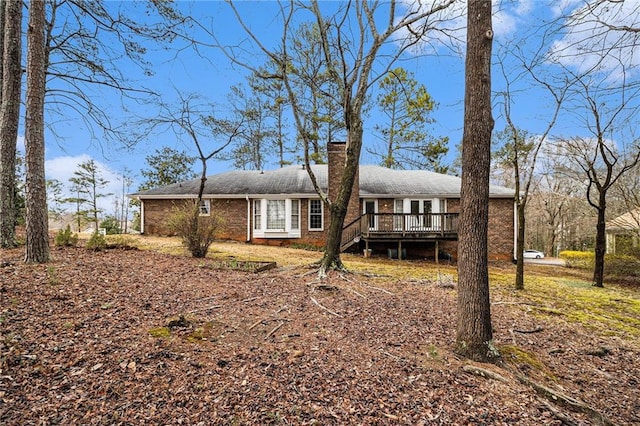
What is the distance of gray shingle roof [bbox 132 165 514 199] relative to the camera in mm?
16859

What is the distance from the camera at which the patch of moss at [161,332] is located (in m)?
3.63

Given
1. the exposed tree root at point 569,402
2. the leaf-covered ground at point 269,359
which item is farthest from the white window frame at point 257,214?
the exposed tree root at point 569,402

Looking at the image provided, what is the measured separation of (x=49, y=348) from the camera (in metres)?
3.13

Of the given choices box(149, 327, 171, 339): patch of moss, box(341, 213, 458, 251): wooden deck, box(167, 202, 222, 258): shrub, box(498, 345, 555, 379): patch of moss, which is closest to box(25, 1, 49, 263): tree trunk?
box(167, 202, 222, 258): shrub

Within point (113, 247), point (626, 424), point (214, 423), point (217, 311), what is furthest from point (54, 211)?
point (626, 424)

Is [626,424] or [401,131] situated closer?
[626,424]

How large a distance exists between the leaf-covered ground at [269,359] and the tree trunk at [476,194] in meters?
0.39

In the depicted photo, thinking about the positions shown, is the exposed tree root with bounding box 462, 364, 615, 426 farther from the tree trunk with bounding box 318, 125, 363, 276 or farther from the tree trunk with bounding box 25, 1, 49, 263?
the tree trunk with bounding box 25, 1, 49, 263

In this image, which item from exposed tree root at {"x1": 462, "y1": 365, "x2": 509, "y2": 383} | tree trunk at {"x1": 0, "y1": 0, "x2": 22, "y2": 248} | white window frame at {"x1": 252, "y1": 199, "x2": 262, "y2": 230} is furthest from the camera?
white window frame at {"x1": 252, "y1": 199, "x2": 262, "y2": 230}

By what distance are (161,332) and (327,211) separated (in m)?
13.8

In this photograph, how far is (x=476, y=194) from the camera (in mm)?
3799

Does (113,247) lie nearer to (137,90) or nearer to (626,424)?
(137,90)

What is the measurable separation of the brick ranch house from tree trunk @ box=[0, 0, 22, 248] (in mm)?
8598

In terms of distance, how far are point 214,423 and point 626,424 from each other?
3909 millimetres
